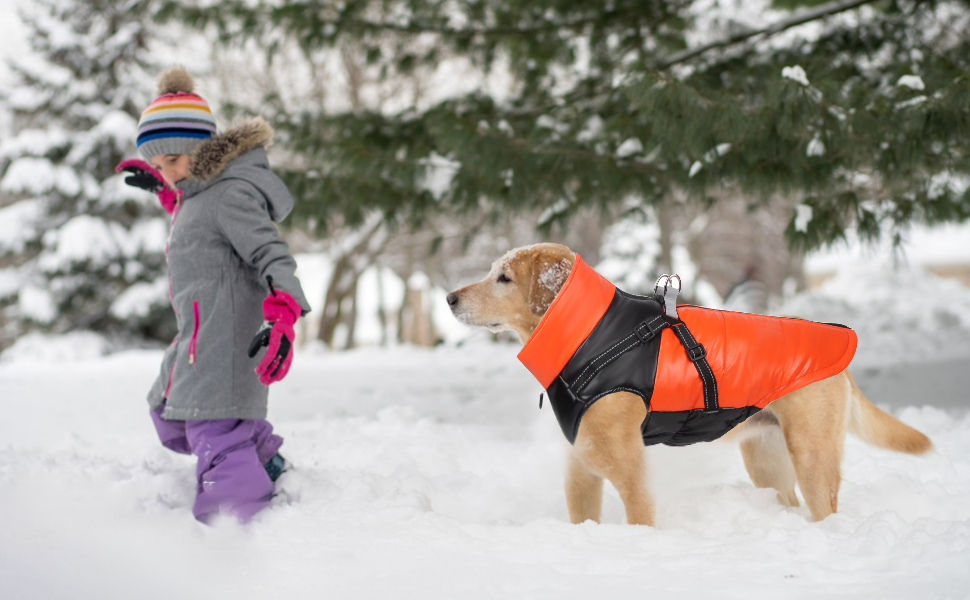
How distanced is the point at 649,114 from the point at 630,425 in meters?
2.10

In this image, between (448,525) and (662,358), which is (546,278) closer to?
(662,358)

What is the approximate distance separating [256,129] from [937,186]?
4636 mm

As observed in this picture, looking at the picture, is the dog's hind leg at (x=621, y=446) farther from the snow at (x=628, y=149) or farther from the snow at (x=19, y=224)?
the snow at (x=19, y=224)

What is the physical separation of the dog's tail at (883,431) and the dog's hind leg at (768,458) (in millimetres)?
321

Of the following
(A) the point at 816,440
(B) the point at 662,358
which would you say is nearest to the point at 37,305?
(B) the point at 662,358

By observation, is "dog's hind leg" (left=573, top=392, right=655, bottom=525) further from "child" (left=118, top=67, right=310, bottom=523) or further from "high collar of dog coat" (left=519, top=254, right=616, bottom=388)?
"child" (left=118, top=67, right=310, bottom=523)

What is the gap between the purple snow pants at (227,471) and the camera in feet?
9.43

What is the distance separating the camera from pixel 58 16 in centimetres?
1403

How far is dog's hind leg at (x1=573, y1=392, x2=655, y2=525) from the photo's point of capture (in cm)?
269

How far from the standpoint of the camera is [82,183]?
13.2 meters

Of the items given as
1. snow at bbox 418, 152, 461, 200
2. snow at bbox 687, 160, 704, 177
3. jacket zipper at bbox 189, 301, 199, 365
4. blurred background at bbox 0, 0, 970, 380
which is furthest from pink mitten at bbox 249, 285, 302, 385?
snow at bbox 418, 152, 461, 200

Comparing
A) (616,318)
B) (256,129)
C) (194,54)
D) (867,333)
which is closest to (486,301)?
(616,318)

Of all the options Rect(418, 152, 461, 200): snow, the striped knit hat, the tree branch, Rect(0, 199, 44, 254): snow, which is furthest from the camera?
Rect(0, 199, 44, 254): snow

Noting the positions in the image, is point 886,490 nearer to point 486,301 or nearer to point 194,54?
point 486,301
